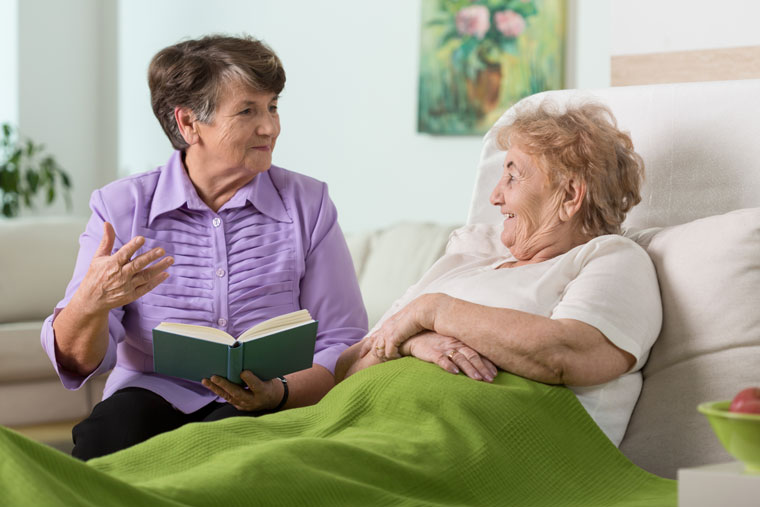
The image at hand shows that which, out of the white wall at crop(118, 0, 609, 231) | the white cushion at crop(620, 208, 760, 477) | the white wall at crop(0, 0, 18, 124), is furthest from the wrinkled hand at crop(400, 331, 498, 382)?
the white wall at crop(0, 0, 18, 124)

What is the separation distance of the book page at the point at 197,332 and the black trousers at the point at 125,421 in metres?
0.22

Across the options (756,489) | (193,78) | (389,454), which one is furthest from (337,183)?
(756,489)

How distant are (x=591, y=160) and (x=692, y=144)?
272mm

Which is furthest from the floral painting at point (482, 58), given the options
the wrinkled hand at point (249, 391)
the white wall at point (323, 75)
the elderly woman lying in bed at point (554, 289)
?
the wrinkled hand at point (249, 391)

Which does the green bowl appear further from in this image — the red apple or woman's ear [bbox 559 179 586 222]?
woman's ear [bbox 559 179 586 222]

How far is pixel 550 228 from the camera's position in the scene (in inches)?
73.0

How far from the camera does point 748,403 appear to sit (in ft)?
3.52

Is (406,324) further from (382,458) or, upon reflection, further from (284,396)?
(382,458)

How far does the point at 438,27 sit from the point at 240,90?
2.43 metres

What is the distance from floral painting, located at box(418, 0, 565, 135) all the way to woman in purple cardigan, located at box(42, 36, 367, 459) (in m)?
2.11

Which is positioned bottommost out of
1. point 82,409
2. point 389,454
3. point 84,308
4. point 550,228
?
point 82,409

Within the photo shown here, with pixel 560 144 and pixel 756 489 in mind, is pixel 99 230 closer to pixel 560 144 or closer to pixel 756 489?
pixel 560 144

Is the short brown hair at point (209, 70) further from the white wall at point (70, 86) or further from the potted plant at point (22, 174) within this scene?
the white wall at point (70, 86)

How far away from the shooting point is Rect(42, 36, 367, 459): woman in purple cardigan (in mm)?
1979
